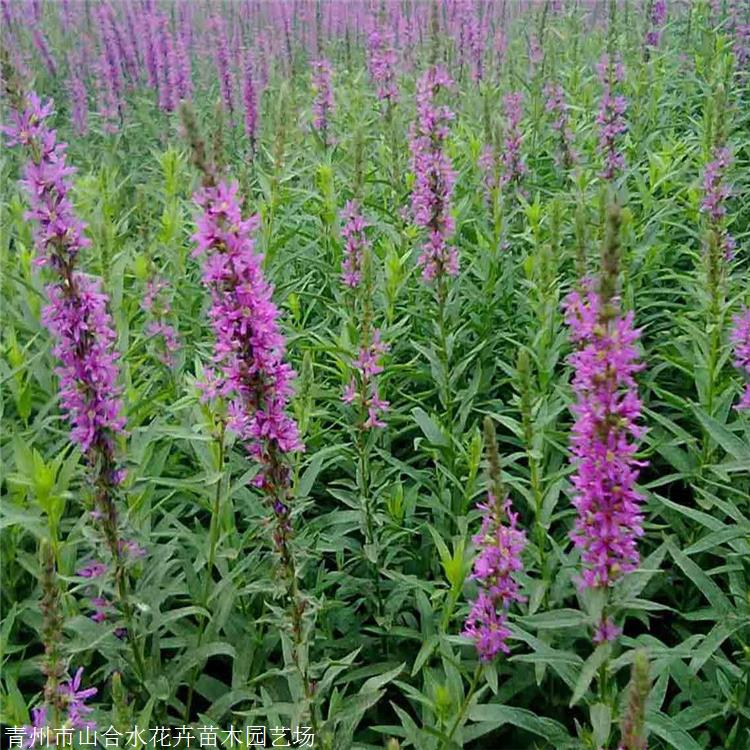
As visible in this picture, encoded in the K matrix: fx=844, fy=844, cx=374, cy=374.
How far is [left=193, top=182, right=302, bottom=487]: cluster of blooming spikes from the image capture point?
244 centimetres

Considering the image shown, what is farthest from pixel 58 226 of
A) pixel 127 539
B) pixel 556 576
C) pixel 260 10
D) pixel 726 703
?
pixel 260 10

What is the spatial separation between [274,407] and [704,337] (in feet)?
6.97

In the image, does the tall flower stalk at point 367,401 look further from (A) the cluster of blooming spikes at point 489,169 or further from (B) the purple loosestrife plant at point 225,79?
A: (B) the purple loosestrife plant at point 225,79

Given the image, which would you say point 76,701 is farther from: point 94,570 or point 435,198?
point 435,198

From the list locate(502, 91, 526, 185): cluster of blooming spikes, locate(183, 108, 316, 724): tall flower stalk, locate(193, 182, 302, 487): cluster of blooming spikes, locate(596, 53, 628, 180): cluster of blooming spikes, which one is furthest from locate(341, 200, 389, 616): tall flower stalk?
locate(596, 53, 628, 180): cluster of blooming spikes

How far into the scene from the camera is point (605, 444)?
2232mm

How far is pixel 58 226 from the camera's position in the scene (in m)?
2.64

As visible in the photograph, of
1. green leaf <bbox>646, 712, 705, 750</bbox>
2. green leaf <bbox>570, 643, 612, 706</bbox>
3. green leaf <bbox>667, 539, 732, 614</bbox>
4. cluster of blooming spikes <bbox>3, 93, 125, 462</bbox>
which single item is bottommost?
green leaf <bbox>646, 712, 705, 750</bbox>

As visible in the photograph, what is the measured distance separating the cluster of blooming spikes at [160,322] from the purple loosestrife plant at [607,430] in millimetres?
2269

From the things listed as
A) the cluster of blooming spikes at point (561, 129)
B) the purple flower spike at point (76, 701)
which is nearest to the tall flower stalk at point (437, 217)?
the cluster of blooming spikes at point (561, 129)

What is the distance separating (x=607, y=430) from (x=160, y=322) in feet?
8.16

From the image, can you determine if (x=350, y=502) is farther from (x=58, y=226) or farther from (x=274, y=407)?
(x=58, y=226)

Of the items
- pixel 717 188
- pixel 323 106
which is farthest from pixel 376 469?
pixel 323 106

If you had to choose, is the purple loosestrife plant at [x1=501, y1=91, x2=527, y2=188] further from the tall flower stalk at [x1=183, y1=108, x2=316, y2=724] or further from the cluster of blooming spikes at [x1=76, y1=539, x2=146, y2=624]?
the cluster of blooming spikes at [x1=76, y1=539, x2=146, y2=624]
